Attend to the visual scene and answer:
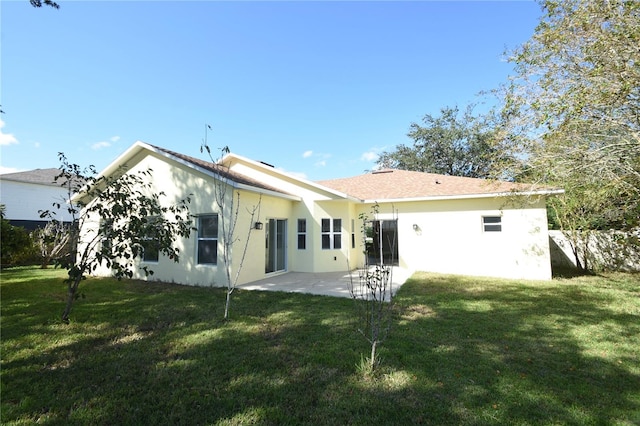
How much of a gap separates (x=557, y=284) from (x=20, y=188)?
3248cm

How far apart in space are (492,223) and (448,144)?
18.0 metres

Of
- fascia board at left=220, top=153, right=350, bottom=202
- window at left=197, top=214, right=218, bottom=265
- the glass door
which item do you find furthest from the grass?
fascia board at left=220, top=153, right=350, bottom=202

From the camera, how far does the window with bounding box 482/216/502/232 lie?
37.5ft

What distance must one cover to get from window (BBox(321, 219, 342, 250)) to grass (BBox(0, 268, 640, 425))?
530 cm

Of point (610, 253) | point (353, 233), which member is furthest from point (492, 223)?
point (353, 233)

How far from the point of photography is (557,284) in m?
9.73

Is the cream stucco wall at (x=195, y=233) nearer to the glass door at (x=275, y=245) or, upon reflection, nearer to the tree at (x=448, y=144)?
the glass door at (x=275, y=245)

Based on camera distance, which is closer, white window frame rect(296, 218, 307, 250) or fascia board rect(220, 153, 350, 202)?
fascia board rect(220, 153, 350, 202)

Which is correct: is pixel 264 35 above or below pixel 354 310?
above

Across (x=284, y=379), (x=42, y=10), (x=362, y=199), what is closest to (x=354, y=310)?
(x=284, y=379)

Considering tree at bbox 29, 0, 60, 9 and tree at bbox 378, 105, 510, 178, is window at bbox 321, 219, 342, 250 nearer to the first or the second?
tree at bbox 29, 0, 60, 9

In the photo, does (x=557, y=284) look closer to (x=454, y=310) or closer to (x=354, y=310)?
(x=454, y=310)

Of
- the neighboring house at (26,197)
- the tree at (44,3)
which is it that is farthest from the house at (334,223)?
the neighboring house at (26,197)

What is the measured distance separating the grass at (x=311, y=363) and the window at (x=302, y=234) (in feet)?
17.0
